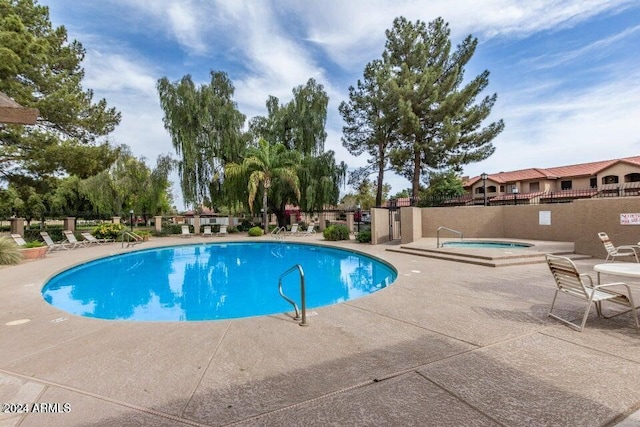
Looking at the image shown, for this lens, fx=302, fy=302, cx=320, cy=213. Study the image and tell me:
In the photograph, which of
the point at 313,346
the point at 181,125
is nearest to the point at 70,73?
the point at 181,125

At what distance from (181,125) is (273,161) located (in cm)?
662

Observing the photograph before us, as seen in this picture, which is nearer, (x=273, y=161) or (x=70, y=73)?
(x=70, y=73)

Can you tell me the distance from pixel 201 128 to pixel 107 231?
28.8ft

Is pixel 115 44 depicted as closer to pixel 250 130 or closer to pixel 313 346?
pixel 250 130

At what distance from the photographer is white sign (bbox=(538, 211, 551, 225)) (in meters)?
12.7

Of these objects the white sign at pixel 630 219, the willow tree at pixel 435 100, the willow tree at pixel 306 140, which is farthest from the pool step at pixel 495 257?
the willow tree at pixel 306 140

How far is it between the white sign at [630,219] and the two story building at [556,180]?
563 inches

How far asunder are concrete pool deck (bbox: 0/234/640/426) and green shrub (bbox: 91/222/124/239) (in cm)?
1426

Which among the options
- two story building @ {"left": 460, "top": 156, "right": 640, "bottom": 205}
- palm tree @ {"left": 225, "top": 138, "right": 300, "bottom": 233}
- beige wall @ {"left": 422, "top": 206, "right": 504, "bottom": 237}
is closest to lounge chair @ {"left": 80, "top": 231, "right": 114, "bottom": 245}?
palm tree @ {"left": 225, "top": 138, "right": 300, "bottom": 233}

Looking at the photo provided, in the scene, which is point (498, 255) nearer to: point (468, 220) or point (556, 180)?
point (468, 220)

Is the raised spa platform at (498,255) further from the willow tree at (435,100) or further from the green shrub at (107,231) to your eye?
the green shrub at (107,231)

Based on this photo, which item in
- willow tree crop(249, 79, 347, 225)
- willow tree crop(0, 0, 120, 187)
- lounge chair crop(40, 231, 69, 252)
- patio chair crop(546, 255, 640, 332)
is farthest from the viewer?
willow tree crop(249, 79, 347, 225)

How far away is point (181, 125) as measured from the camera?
20.4 metres

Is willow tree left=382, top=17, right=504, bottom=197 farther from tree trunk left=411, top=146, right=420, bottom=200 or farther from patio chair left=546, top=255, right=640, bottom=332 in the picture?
patio chair left=546, top=255, right=640, bottom=332
